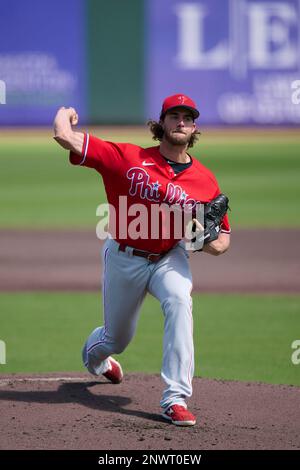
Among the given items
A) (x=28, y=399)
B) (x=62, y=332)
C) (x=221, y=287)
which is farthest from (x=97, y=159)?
(x=221, y=287)

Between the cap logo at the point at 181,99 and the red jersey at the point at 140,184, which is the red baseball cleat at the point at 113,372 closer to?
the red jersey at the point at 140,184

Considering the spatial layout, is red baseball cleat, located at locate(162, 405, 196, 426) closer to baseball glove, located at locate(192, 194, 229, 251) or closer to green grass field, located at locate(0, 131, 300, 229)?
baseball glove, located at locate(192, 194, 229, 251)

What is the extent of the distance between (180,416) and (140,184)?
130cm

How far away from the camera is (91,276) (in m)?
10.0

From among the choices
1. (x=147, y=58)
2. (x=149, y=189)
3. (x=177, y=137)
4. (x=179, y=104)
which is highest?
(x=147, y=58)

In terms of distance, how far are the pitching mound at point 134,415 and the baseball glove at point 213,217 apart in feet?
3.28

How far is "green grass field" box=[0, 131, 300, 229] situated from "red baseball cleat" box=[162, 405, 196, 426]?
28.1 feet

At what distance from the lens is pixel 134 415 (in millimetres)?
5117

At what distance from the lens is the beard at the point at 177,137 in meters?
5.18

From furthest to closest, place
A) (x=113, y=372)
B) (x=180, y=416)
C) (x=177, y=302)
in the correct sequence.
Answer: (x=113, y=372) → (x=177, y=302) → (x=180, y=416)

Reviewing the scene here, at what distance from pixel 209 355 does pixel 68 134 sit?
2.66 meters

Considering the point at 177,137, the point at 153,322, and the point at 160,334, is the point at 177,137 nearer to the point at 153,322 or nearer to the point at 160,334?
the point at 160,334

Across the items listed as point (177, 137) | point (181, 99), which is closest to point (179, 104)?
point (181, 99)

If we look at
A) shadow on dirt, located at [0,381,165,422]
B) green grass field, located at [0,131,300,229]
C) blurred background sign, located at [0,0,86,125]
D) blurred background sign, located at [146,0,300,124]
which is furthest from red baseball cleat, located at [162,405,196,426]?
blurred background sign, located at [146,0,300,124]
